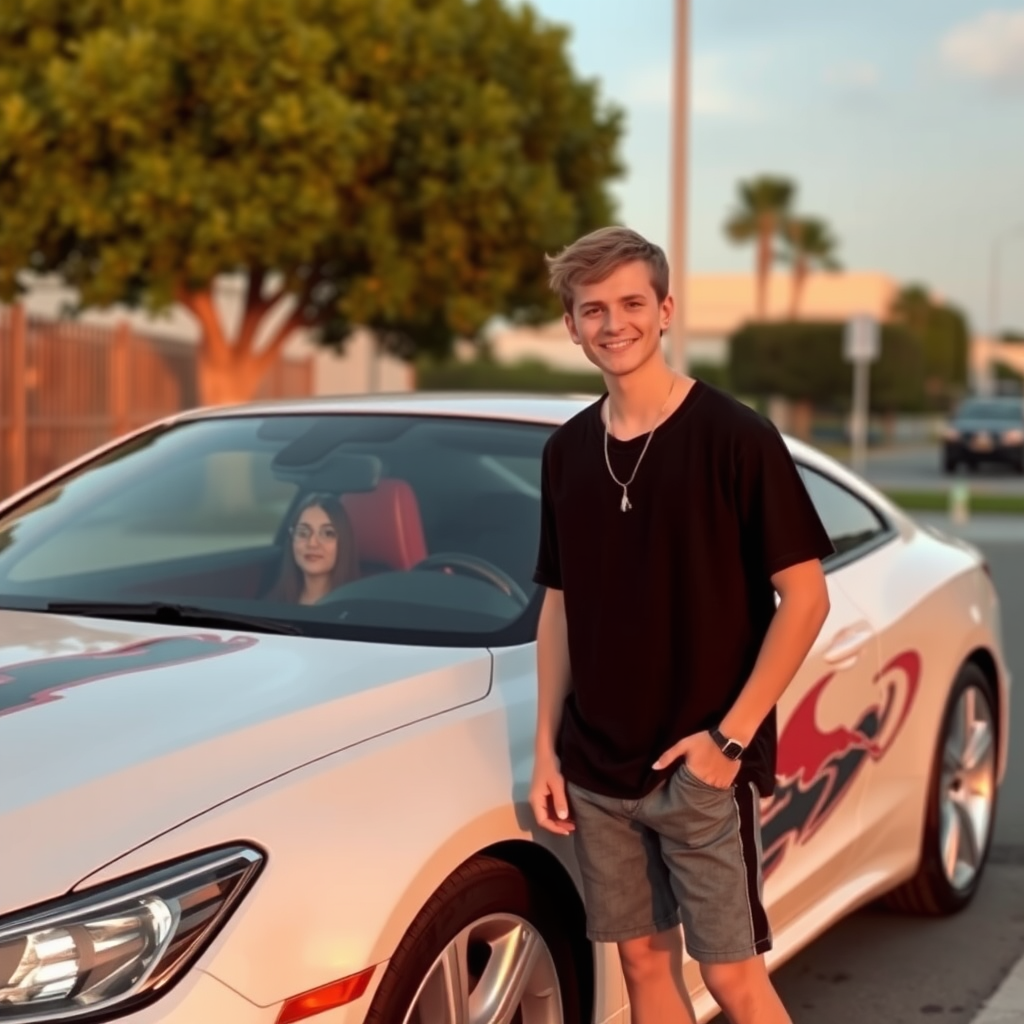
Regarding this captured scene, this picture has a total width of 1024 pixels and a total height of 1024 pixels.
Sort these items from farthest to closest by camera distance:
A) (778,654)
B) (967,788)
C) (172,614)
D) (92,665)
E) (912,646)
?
(967,788) → (912,646) → (172,614) → (92,665) → (778,654)

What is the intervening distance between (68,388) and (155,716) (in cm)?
1678

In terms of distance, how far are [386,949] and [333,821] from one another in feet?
0.68

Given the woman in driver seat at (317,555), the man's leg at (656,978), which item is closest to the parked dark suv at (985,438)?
the woman in driver seat at (317,555)

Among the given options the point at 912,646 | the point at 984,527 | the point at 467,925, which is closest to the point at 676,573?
the point at 467,925

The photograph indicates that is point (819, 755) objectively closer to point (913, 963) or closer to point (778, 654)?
point (913, 963)

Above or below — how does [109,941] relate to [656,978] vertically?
above

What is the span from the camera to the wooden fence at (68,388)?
57.5ft

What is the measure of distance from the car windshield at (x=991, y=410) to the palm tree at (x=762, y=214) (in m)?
33.8

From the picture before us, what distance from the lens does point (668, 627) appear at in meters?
2.71

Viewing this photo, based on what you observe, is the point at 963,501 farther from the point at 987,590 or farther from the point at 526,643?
the point at 526,643

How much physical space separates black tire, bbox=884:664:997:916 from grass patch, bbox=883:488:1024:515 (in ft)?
57.8

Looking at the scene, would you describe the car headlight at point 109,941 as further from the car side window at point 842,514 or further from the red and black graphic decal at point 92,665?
the car side window at point 842,514

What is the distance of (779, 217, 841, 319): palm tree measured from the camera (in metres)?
73.6

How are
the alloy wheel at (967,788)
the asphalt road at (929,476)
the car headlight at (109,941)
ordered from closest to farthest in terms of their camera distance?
the car headlight at (109,941)
the alloy wheel at (967,788)
the asphalt road at (929,476)
